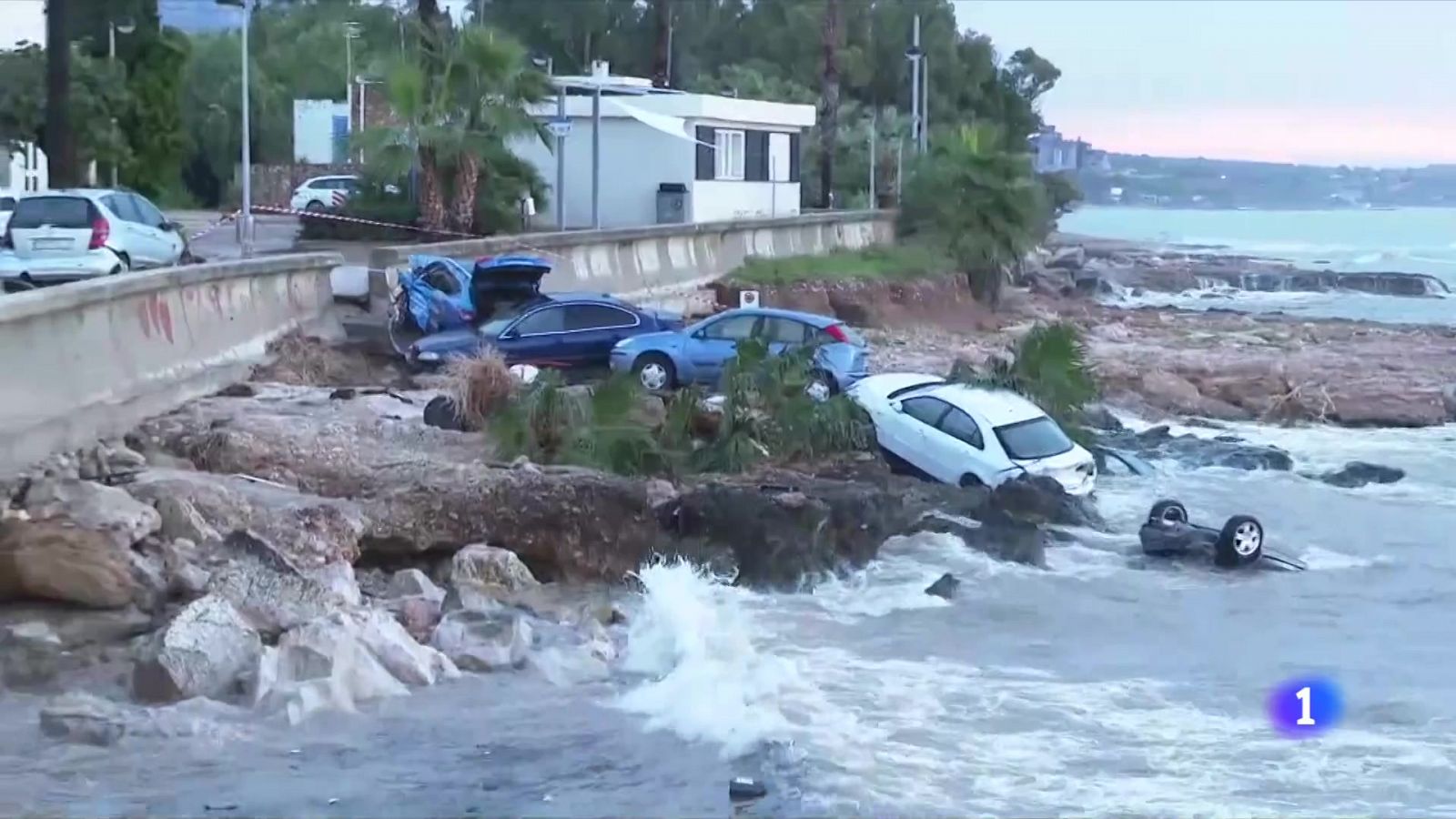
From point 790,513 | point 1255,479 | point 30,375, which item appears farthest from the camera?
point 1255,479

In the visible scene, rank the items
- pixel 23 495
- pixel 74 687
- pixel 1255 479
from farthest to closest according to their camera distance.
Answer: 1. pixel 1255 479
2. pixel 23 495
3. pixel 74 687

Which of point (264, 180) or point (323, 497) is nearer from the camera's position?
point (323, 497)

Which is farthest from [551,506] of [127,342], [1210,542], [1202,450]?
[1202,450]

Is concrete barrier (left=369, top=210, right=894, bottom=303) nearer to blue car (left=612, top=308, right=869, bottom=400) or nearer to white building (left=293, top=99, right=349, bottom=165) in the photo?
blue car (left=612, top=308, right=869, bottom=400)

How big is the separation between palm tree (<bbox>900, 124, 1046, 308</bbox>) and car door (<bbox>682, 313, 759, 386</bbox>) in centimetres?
2260

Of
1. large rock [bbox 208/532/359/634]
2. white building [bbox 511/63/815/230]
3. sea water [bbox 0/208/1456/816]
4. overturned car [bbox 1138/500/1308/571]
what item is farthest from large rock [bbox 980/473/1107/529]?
white building [bbox 511/63/815/230]

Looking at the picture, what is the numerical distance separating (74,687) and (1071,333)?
716 inches

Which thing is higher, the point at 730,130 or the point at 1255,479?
the point at 730,130

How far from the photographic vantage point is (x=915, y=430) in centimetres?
2302

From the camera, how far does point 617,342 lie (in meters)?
27.1

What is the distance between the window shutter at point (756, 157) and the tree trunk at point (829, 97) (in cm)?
610

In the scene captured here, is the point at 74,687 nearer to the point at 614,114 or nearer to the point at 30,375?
the point at 30,375

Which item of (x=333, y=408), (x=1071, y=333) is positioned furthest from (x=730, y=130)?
(x=333, y=408)

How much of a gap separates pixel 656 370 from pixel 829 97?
33693 mm
